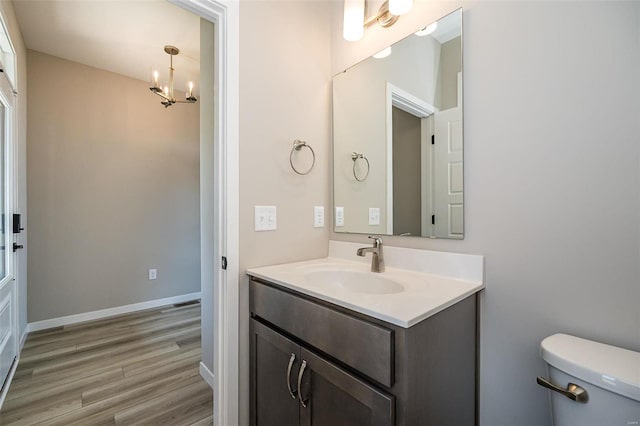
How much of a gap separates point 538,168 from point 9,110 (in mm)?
3130

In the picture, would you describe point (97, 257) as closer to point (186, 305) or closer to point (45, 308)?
point (45, 308)

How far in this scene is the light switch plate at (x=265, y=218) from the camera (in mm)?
1377

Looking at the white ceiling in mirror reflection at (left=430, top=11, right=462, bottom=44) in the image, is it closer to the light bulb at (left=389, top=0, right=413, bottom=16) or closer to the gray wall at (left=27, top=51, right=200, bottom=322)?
the light bulb at (left=389, top=0, right=413, bottom=16)

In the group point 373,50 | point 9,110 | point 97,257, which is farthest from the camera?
point 97,257

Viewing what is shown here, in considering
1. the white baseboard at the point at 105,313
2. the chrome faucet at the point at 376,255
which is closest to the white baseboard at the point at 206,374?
the chrome faucet at the point at 376,255

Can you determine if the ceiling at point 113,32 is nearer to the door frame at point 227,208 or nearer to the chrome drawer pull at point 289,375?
the door frame at point 227,208

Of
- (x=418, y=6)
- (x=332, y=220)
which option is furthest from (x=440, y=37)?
(x=332, y=220)

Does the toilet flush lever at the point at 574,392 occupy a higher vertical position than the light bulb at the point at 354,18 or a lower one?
lower

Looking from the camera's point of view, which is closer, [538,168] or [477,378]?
[538,168]

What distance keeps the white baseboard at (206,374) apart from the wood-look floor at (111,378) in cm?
3

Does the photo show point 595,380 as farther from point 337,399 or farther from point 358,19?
point 358,19

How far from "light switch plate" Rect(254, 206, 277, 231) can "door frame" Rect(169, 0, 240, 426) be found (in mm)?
111

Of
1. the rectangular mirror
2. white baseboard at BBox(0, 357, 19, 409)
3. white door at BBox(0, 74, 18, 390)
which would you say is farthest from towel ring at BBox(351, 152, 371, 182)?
white baseboard at BBox(0, 357, 19, 409)

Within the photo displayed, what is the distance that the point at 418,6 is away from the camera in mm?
1308
